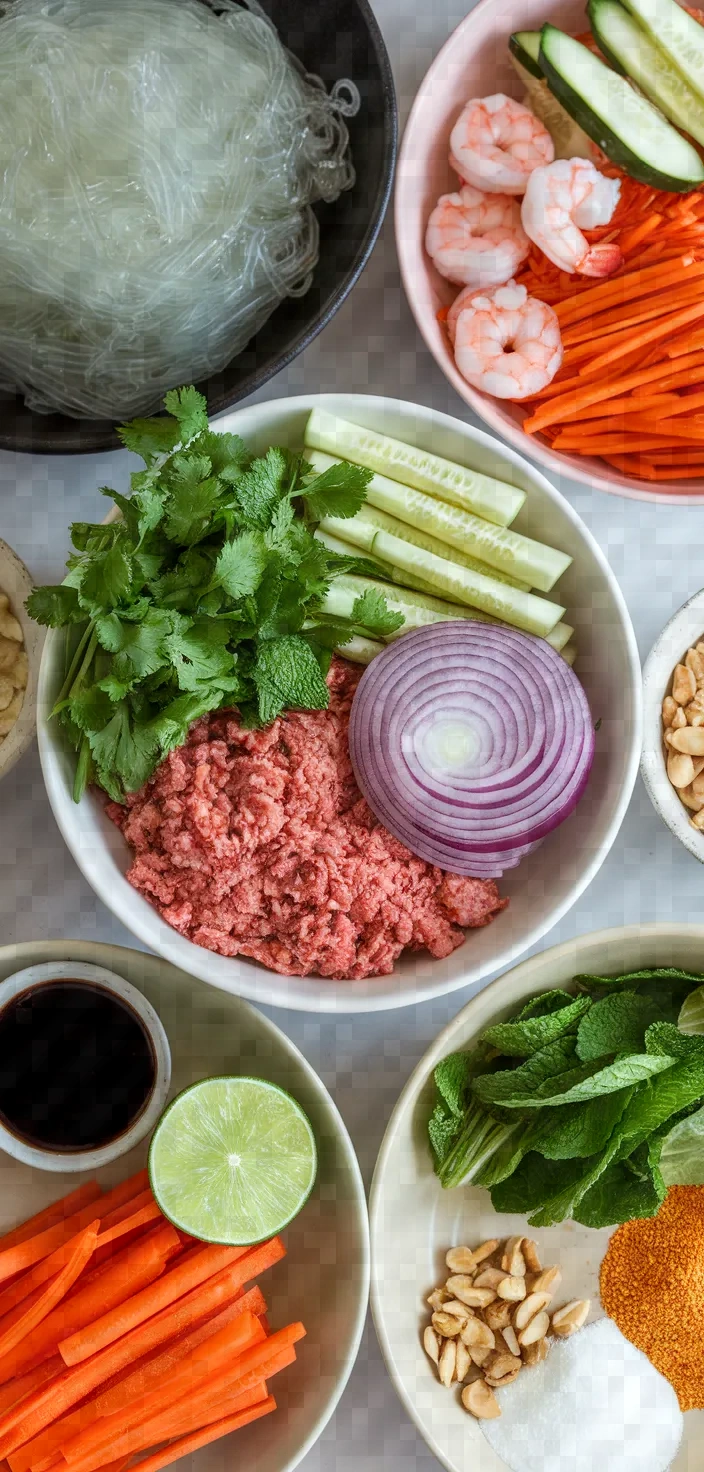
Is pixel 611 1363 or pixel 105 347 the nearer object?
pixel 105 347

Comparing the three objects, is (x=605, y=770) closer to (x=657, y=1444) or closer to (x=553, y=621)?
(x=553, y=621)

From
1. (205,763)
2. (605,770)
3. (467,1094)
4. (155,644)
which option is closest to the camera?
(155,644)

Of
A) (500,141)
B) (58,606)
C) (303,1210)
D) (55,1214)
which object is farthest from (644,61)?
(55,1214)

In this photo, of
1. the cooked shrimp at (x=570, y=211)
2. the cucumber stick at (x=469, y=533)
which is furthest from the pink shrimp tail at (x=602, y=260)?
the cucumber stick at (x=469, y=533)

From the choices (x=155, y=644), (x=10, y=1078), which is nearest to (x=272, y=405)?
(x=155, y=644)

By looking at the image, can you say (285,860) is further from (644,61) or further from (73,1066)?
(644,61)
